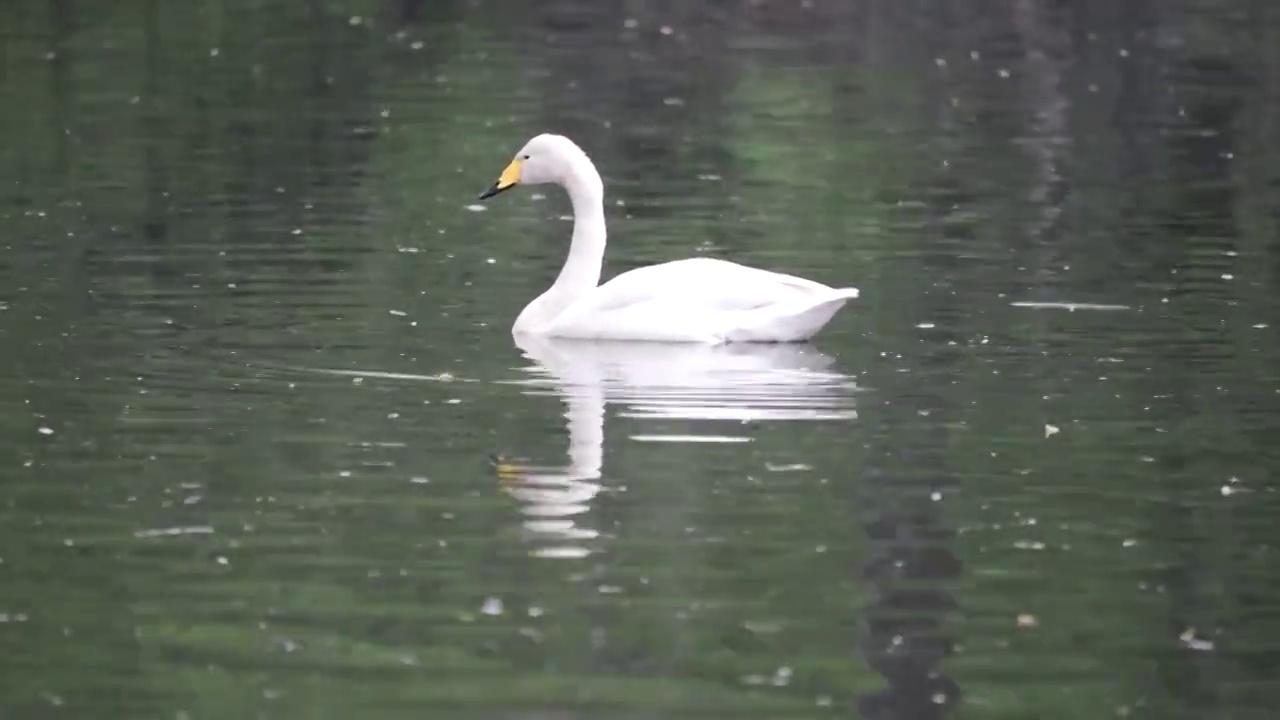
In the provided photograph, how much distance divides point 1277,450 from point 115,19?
34.8m

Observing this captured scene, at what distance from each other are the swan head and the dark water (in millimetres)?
705

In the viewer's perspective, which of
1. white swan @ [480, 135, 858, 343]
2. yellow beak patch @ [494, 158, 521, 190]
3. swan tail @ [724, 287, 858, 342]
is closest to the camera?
swan tail @ [724, 287, 858, 342]

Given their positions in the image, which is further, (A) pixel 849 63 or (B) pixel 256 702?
(A) pixel 849 63

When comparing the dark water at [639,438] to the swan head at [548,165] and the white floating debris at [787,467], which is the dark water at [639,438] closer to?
the white floating debris at [787,467]

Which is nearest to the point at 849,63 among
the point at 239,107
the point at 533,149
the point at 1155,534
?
the point at 239,107

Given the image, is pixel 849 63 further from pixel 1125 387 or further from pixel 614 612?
pixel 614 612

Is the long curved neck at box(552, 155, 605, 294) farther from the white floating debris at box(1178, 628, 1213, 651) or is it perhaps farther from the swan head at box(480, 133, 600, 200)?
the white floating debris at box(1178, 628, 1213, 651)

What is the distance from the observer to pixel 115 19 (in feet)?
147

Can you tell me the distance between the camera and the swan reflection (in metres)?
11.0

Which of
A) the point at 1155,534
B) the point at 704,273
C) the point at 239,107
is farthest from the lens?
the point at 239,107

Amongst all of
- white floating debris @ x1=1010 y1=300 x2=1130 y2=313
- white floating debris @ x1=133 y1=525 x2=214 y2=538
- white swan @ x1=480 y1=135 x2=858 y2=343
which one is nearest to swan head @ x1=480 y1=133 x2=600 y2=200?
white swan @ x1=480 y1=135 x2=858 y2=343

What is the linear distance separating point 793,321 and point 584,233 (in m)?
1.83

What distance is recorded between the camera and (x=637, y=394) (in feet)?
44.3

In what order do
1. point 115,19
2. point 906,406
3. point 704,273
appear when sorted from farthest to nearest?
point 115,19 < point 704,273 < point 906,406
